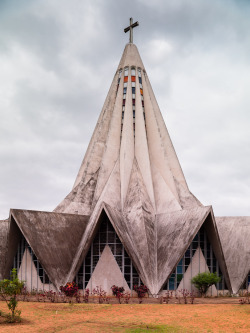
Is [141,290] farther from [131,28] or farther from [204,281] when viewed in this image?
[131,28]

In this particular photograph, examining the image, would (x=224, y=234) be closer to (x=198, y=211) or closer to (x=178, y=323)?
(x=198, y=211)

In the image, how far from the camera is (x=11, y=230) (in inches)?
1131

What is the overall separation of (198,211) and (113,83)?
1874 centimetres

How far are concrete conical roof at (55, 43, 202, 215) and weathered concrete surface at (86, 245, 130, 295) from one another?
477cm

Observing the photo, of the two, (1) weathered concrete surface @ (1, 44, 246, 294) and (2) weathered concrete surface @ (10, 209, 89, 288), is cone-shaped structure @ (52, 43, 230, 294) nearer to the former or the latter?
(1) weathered concrete surface @ (1, 44, 246, 294)

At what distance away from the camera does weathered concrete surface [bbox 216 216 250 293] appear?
29062 mm

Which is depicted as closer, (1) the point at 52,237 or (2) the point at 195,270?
(1) the point at 52,237

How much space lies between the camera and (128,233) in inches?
1114

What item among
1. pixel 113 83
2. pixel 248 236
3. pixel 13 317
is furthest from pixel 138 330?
pixel 113 83

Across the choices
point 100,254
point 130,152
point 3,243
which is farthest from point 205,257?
point 3,243

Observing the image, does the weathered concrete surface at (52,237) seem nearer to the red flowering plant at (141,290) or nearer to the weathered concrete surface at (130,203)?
the weathered concrete surface at (130,203)

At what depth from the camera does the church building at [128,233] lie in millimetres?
26875

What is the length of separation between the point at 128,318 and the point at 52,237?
42.7ft

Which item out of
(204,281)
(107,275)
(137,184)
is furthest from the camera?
(137,184)
